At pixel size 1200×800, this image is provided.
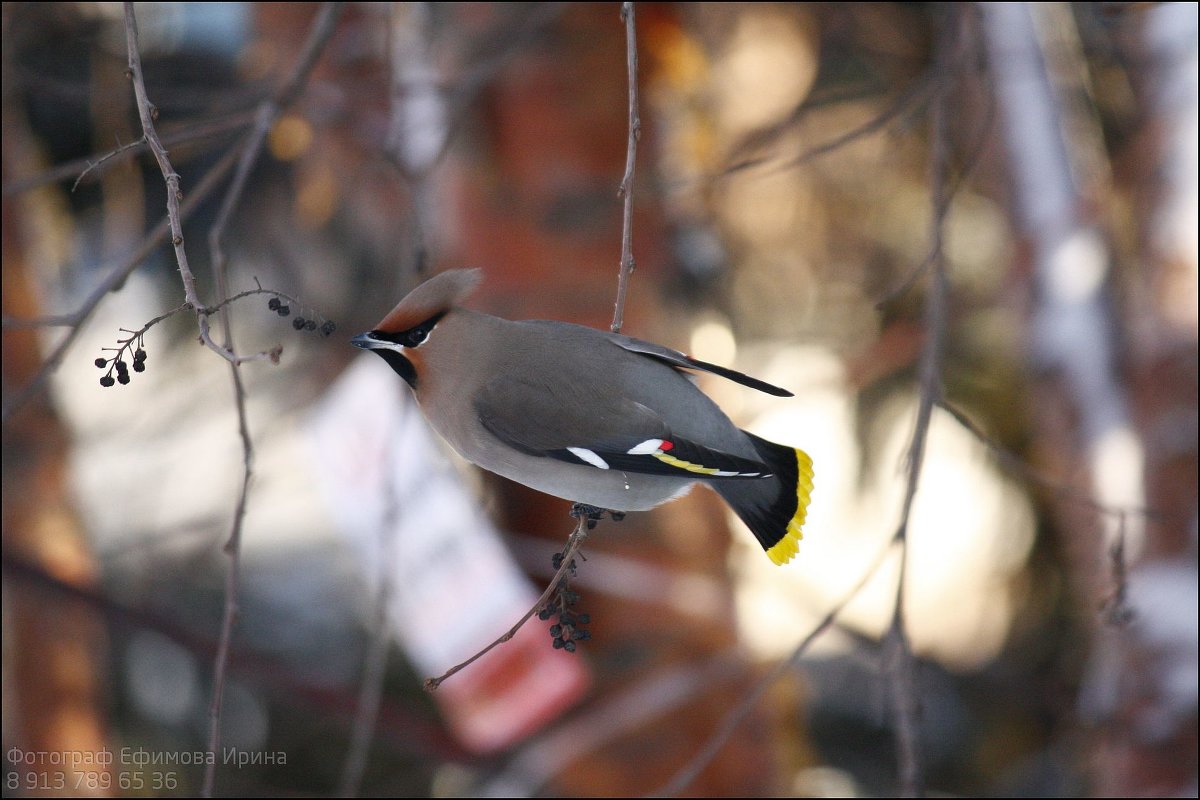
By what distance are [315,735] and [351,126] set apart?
2.32 metres

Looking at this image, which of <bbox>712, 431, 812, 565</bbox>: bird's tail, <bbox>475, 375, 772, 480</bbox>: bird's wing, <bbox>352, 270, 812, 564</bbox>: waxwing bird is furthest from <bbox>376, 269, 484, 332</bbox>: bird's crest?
<bbox>712, 431, 812, 565</bbox>: bird's tail

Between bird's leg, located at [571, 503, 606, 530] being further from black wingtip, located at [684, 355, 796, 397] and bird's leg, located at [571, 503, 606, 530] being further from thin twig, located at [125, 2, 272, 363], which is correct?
thin twig, located at [125, 2, 272, 363]

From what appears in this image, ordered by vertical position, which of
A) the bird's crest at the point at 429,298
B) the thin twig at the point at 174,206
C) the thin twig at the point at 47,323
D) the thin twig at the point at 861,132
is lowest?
the thin twig at the point at 174,206

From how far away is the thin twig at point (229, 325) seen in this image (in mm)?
1397

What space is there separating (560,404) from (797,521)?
0.45m

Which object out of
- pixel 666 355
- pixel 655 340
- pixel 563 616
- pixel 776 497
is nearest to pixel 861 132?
pixel 666 355

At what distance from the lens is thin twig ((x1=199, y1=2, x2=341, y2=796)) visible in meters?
1.40

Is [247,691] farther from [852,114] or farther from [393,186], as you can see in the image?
[852,114]

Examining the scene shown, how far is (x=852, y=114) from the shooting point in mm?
4293

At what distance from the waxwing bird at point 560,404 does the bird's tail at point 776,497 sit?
0.03 metres

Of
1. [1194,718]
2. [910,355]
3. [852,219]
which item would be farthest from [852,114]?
[1194,718]

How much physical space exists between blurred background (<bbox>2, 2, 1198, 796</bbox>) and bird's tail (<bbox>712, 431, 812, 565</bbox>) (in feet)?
0.91

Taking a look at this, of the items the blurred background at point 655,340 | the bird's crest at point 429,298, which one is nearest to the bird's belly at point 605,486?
the bird's crest at point 429,298

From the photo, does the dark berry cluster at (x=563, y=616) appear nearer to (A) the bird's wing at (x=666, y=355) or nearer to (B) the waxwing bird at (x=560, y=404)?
(B) the waxwing bird at (x=560, y=404)
